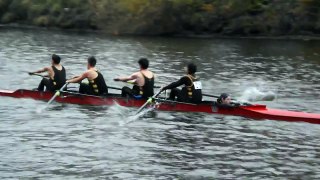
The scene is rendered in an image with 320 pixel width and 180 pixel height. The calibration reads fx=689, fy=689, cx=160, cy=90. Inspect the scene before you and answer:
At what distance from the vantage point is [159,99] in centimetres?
2305

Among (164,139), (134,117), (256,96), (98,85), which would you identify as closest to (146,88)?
(134,117)

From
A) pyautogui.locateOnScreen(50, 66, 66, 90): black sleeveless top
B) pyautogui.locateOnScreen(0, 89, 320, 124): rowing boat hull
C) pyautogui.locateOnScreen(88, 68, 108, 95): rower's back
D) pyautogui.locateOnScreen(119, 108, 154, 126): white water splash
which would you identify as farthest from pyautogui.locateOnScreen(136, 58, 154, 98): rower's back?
pyautogui.locateOnScreen(50, 66, 66, 90): black sleeveless top

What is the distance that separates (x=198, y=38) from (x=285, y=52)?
43.5ft

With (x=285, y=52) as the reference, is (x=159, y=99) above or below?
below

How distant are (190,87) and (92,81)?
3.67 meters

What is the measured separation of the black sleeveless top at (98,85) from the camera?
24.0 meters

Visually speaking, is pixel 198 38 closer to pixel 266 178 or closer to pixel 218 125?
pixel 218 125

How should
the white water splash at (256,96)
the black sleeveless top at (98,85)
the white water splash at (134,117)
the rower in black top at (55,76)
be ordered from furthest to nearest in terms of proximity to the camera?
the white water splash at (256,96) → the rower in black top at (55,76) → the black sleeveless top at (98,85) → the white water splash at (134,117)

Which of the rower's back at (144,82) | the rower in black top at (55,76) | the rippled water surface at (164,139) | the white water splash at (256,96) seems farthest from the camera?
the white water splash at (256,96)

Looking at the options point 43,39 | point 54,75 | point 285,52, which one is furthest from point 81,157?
point 43,39

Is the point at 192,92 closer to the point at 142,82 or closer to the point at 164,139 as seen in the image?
the point at 142,82

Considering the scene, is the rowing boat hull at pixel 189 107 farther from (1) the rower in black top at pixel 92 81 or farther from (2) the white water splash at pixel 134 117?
(2) the white water splash at pixel 134 117

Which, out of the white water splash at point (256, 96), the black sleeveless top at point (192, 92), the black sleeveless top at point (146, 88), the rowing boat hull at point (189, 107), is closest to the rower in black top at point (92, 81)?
the rowing boat hull at point (189, 107)

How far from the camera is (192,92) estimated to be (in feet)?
74.2
